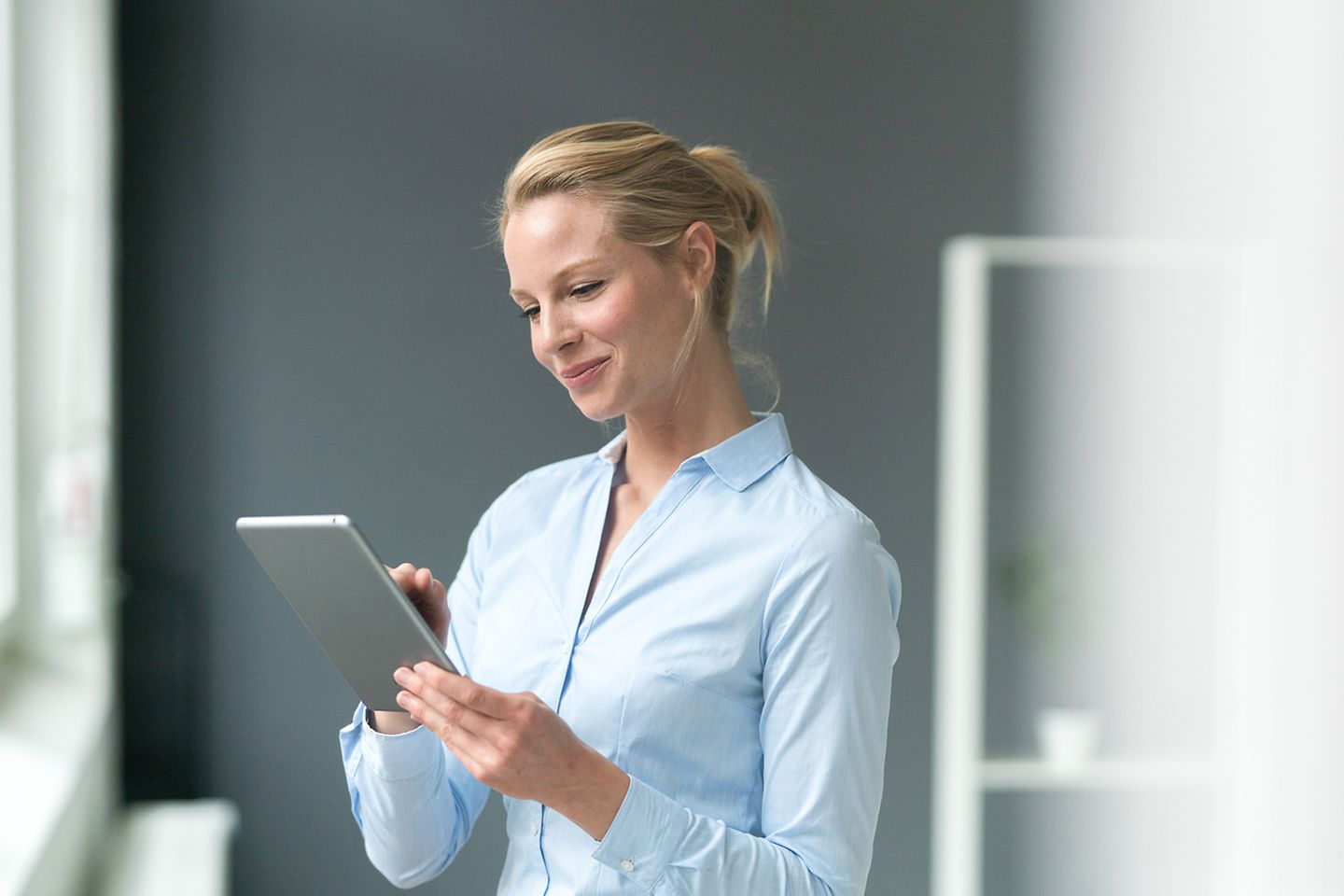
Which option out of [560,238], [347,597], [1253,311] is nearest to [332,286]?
[560,238]

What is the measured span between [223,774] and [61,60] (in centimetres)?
144

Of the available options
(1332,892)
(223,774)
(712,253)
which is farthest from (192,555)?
(1332,892)

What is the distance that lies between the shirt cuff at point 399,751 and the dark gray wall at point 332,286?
1.46m

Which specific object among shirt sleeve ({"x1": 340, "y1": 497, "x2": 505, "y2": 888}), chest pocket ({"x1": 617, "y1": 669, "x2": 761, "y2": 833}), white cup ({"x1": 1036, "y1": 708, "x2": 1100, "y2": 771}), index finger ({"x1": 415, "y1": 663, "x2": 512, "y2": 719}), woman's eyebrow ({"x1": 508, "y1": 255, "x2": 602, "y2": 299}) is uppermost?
woman's eyebrow ({"x1": 508, "y1": 255, "x2": 602, "y2": 299})

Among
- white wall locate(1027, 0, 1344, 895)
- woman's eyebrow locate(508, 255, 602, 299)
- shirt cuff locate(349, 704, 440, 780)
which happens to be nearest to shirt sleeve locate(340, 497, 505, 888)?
shirt cuff locate(349, 704, 440, 780)

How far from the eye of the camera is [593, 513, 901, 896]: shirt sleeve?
1175 millimetres

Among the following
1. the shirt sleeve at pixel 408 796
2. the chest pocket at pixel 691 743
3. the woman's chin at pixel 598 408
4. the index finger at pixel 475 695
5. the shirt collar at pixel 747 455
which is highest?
the woman's chin at pixel 598 408

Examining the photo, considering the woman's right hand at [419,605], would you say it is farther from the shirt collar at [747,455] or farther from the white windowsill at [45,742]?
the white windowsill at [45,742]

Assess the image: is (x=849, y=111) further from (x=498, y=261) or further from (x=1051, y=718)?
(x=1051, y=718)

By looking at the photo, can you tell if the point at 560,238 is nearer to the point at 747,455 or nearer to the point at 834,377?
the point at 747,455

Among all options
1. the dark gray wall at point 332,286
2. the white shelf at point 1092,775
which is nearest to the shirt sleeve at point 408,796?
the dark gray wall at point 332,286

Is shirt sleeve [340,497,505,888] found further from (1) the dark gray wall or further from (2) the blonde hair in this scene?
(1) the dark gray wall

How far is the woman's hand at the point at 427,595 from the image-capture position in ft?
4.26

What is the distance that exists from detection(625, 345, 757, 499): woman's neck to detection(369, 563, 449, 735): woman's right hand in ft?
0.85
